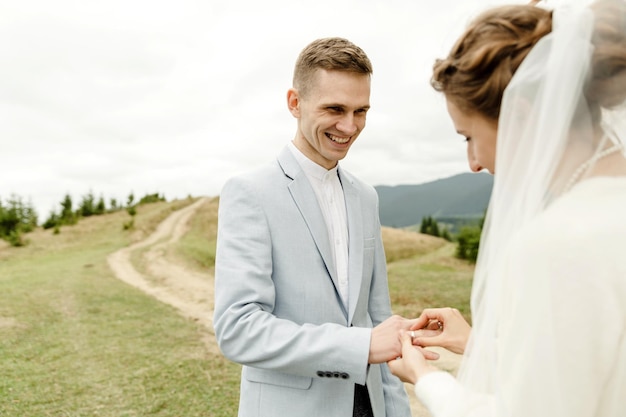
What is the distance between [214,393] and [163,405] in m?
0.82

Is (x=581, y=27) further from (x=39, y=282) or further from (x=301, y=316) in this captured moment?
(x=39, y=282)

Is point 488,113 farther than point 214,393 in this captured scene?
No

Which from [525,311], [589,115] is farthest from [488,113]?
[525,311]

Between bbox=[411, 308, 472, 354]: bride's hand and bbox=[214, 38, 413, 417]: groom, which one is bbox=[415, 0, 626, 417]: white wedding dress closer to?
bbox=[411, 308, 472, 354]: bride's hand

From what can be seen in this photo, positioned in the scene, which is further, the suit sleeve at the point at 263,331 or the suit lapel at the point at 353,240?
the suit lapel at the point at 353,240

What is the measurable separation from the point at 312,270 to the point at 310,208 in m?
0.34

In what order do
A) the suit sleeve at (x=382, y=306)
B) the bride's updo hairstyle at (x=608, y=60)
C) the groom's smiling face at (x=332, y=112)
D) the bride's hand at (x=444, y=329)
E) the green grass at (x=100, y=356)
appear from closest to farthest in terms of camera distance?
1. the bride's updo hairstyle at (x=608, y=60)
2. the bride's hand at (x=444, y=329)
3. the groom's smiling face at (x=332, y=112)
4. the suit sleeve at (x=382, y=306)
5. the green grass at (x=100, y=356)

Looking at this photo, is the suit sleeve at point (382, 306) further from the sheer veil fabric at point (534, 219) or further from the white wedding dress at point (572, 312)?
the white wedding dress at point (572, 312)

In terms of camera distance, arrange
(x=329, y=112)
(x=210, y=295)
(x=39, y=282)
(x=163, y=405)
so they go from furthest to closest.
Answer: (x=39, y=282) < (x=210, y=295) < (x=163, y=405) < (x=329, y=112)

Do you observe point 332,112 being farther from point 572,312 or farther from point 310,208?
point 572,312

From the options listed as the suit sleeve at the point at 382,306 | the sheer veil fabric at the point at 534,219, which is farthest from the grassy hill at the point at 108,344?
the sheer veil fabric at the point at 534,219

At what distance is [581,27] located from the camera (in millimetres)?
1614

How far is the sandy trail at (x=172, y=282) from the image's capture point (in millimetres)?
10922

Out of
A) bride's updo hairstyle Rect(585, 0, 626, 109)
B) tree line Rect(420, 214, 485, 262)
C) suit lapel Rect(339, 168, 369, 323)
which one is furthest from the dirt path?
tree line Rect(420, 214, 485, 262)
